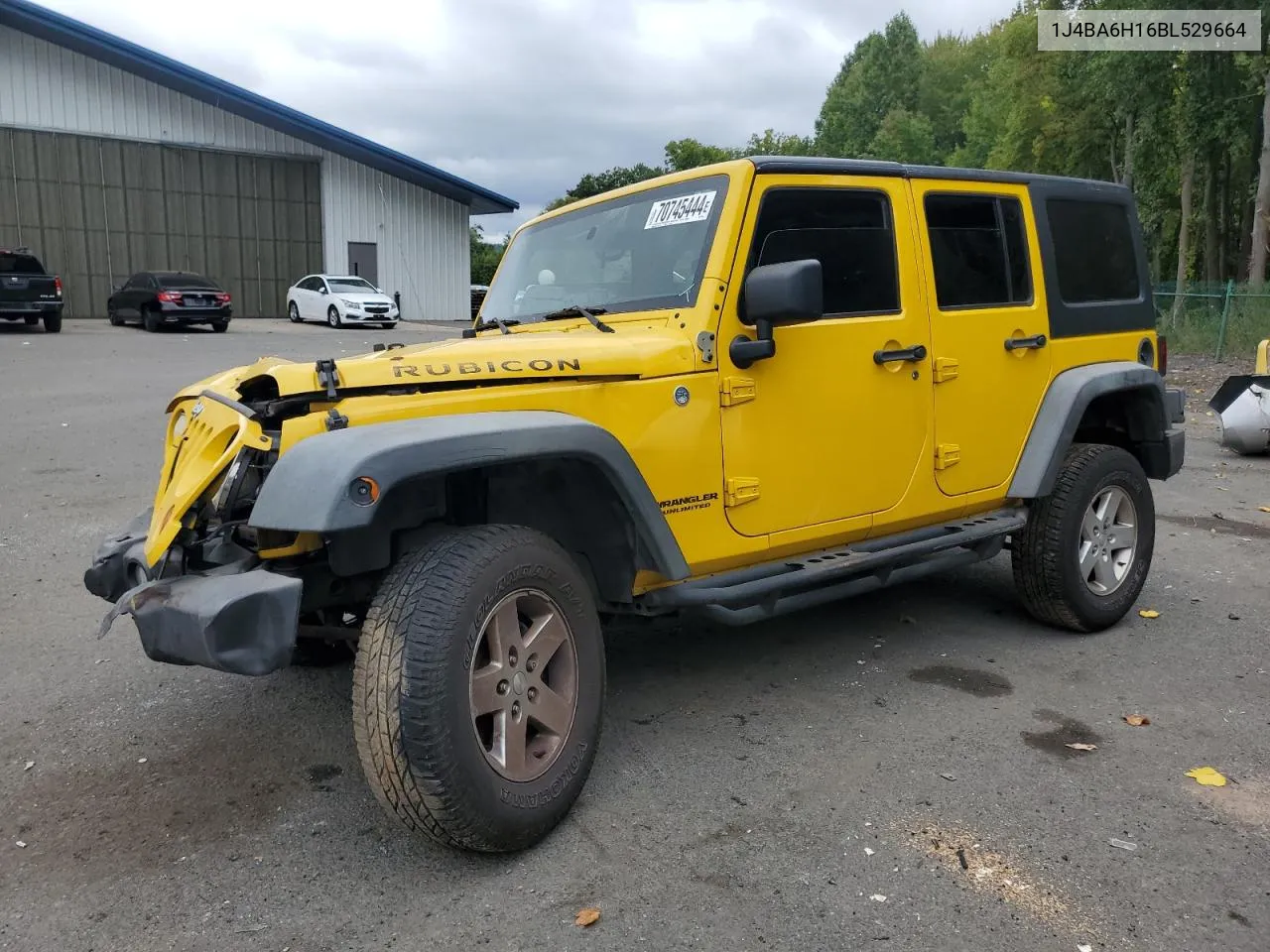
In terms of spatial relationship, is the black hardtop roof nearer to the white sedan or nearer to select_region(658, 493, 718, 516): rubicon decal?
select_region(658, 493, 718, 516): rubicon decal

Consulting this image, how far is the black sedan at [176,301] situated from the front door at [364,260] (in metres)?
9.37

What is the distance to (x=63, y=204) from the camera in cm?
2906

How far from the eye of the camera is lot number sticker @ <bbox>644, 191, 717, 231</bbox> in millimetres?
3598

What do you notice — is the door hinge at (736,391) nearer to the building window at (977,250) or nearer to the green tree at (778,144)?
the building window at (977,250)

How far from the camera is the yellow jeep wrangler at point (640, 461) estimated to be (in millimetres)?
2652

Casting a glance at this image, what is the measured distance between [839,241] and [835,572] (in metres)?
1.28

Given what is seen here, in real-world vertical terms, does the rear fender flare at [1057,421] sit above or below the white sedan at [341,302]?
below

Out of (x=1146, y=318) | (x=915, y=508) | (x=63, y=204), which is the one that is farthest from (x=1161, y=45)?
(x=63, y=204)

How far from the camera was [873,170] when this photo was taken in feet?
13.0

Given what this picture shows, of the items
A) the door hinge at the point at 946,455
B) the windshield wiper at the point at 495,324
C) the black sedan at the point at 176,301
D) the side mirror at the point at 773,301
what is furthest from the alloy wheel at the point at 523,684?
the black sedan at the point at 176,301

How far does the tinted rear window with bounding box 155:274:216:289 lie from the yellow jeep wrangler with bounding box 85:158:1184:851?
2168 cm

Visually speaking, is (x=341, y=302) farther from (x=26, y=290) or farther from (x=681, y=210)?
(x=681, y=210)

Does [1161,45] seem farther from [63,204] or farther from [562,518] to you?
[63,204]

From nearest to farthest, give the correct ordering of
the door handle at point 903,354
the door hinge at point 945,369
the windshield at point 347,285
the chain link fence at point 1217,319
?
1. the door handle at point 903,354
2. the door hinge at point 945,369
3. the chain link fence at point 1217,319
4. the windshield at point 347,285
